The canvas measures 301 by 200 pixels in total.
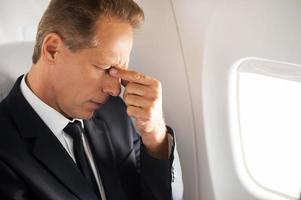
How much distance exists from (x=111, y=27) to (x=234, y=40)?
0.59 metres

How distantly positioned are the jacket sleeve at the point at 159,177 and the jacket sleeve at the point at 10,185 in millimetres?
481

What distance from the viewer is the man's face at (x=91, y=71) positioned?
4.11 ft

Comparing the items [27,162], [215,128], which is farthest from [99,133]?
[215,128]

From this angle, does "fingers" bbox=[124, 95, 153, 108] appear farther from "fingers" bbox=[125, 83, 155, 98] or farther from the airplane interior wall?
the airplane interior wall

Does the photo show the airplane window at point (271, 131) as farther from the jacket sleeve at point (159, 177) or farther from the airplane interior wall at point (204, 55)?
the jacket sleeve at point (159, 177)

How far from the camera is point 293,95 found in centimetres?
165

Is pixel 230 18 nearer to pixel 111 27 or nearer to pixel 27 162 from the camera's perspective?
pixel 111 27

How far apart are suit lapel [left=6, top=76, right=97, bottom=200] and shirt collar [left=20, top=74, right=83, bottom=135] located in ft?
0.08

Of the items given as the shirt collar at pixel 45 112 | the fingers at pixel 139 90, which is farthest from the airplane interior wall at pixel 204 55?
the fingers at pixel 139 90

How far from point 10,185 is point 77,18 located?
54cm

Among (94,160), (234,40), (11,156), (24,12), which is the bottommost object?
(94,160)

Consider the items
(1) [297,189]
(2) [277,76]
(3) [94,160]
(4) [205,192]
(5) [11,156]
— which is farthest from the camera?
(4) [205,192]

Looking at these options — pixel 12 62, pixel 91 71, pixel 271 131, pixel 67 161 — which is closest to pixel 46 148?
pixel 67 161

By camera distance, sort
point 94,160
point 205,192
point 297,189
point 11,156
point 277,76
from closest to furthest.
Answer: point 11,156
point 94,160
point 277,76
point 297,189
point 205,192
